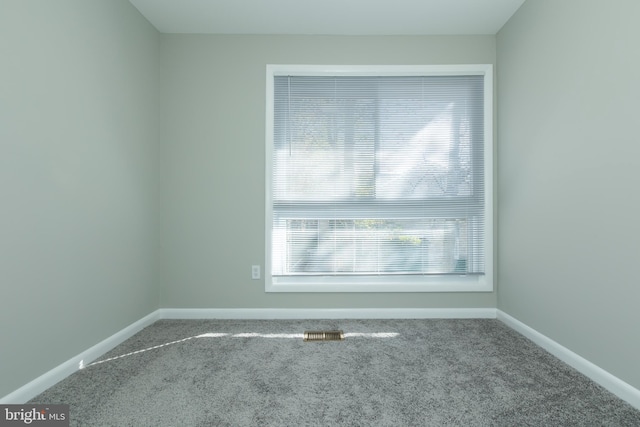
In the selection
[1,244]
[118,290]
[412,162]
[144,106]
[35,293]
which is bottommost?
[118,290]

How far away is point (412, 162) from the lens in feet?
9.73

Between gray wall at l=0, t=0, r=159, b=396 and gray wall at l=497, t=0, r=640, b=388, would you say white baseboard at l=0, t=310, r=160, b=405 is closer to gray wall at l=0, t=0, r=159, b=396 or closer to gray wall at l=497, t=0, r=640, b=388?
gray wall at l=0, t=0, r=159, b=396

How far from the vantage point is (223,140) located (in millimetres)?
2928

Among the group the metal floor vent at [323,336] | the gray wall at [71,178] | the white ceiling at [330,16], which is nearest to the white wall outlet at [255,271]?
the metal floor vent at [323,336]

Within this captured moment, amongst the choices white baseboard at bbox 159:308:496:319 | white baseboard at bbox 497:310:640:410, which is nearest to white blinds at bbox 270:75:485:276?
white baseboard at bbox 159:308:496:319

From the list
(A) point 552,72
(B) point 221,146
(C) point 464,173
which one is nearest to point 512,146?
(C) point 464,173

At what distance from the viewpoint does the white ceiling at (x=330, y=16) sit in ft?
8.25

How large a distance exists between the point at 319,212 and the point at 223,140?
1.07 metres

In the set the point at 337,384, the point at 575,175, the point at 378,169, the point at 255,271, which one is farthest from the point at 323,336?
the point at 575,175

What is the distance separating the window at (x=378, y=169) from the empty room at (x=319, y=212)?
2 centimetres

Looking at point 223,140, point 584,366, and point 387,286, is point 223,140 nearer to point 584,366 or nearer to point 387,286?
point 387,286

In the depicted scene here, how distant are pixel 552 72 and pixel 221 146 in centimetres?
257

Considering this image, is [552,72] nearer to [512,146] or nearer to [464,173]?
[512,146]

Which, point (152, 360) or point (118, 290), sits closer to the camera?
point (152, 360)
